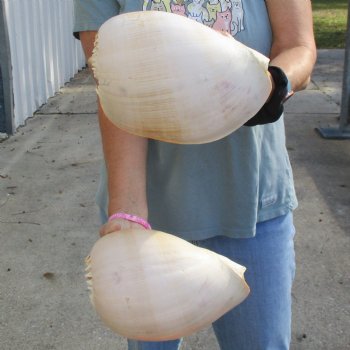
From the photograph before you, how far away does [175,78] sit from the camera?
1.08 m

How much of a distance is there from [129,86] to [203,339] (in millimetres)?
1946

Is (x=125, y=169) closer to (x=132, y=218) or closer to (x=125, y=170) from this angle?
(x=125, y=170)

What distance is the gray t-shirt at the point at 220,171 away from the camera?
4.81 feet

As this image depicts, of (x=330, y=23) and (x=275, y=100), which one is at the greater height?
(x=275, y=100)

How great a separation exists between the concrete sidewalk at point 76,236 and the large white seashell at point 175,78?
185cm

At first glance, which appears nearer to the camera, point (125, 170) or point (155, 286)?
point (155, 286)

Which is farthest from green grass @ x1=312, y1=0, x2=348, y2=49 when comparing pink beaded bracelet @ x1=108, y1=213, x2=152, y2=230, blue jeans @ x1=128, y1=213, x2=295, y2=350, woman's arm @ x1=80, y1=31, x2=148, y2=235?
pink beaded bracelet @ x1=108, y1=213, x2=152, y2=230

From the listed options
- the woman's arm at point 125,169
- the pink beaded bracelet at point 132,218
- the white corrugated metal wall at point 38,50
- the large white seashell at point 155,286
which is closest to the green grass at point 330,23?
the white corrugated metal wall at point 38,50

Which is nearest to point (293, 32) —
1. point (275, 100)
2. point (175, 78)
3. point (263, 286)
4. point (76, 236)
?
point (275, 100)

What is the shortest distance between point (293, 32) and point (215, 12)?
187mm

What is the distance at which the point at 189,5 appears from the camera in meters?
Answer: 1.45

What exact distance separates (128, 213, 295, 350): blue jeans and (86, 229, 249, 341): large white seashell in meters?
0.39

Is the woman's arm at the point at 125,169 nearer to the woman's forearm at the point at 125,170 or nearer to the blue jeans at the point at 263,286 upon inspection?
the woman's forearm at the point at 125,170

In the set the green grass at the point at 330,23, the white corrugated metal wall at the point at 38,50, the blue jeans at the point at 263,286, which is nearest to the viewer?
the blue jeans at the point at 263,286
